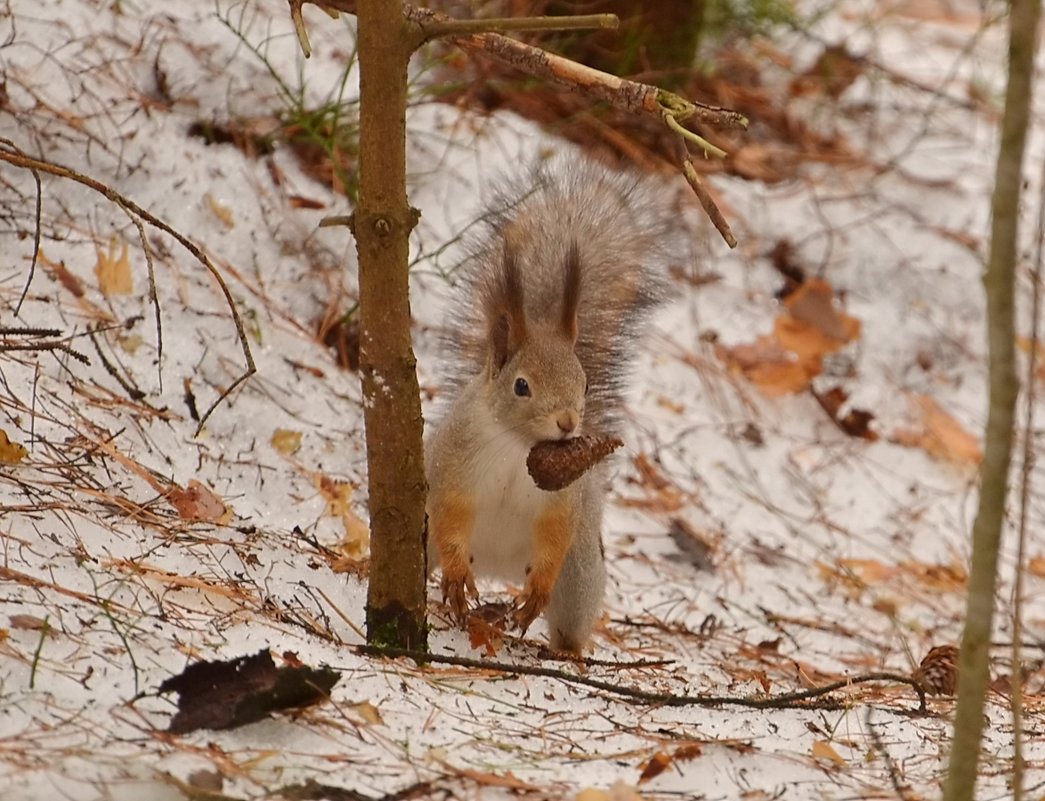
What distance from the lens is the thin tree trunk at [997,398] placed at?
123 centimetres

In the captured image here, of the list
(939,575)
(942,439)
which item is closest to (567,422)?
(939,575)

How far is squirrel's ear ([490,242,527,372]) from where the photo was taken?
2.09 metres

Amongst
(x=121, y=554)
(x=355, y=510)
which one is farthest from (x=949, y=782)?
(x=355, y=510)

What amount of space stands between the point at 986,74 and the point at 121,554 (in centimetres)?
467

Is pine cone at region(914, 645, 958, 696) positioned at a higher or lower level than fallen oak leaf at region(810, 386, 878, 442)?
lower

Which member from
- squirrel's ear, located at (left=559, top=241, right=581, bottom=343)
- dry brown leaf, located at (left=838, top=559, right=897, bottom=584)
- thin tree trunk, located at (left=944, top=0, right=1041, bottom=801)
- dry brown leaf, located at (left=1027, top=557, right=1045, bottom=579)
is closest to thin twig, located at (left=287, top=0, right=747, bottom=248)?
squirrel's ear, located at (left=559, top=241, right=581, bottom=343)

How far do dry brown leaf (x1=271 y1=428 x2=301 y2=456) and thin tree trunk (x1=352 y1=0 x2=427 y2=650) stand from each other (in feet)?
2.48

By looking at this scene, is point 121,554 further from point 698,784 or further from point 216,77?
point 216,77

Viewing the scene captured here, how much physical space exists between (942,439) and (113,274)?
2.27 m

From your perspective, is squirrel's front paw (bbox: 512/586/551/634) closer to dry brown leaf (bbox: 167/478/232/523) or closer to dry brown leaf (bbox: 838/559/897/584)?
dry brown leaf (bbox: 167/478/232/523)

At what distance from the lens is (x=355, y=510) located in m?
2.58

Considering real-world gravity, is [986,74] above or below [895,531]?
above

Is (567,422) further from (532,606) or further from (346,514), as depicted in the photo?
(346,514)

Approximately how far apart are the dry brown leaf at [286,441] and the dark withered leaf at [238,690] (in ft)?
3.32
